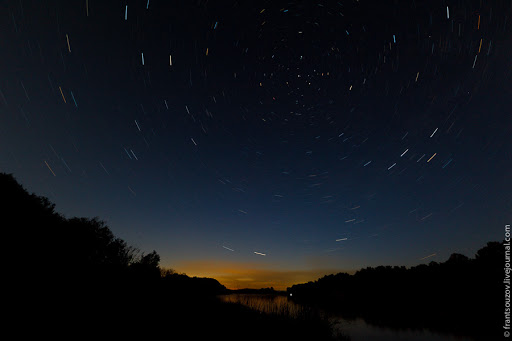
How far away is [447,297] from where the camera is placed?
49375 millimetres

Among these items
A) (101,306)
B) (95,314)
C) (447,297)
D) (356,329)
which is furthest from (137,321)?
(447,297)

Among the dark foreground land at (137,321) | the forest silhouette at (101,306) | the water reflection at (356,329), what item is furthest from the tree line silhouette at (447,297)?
the dark foreground land at (137,321)

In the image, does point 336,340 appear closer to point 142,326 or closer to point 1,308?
point 142,326

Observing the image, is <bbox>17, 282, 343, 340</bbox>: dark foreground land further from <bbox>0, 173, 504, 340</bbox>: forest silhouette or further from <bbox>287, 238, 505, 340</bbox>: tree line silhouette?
<bbox>287, 238, 505, 340</bbox>: tree line silhouette

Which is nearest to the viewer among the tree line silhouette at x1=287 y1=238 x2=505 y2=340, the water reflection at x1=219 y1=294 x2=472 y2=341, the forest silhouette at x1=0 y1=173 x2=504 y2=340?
the forest silhouette at x1=0 y1=173 x2=504 y2=340

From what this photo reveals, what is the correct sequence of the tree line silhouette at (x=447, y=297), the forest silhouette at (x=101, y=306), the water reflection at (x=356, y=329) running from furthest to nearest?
the tree line silhouette at (x=447, y=297), the water reflection at (x=356, y=329), the forest silhouette at (x=101, y=306)

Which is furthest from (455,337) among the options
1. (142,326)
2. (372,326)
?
(142,326)

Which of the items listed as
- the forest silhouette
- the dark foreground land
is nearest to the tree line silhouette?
the forest silhouette

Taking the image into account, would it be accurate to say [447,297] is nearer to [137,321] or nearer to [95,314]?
[137,321]

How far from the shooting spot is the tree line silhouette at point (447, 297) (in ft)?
103

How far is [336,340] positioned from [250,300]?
5133 millimetres

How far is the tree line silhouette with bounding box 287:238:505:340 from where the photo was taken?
31292mm

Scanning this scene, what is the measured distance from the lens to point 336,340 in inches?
510

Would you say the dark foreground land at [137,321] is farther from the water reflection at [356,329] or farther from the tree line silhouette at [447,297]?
the tree line silhouette at [447,297]
